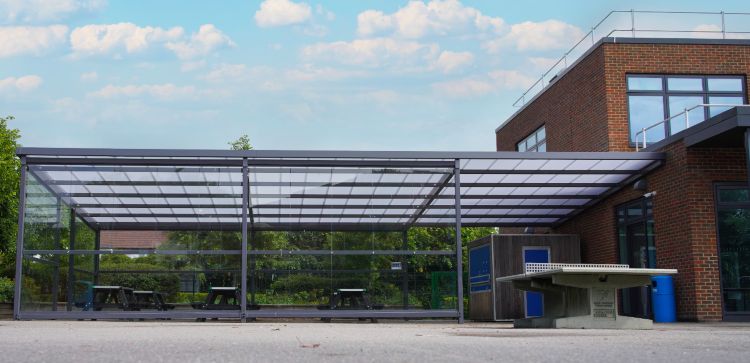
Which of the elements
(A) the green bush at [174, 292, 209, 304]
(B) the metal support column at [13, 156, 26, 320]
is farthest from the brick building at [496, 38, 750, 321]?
(B) the metal support column at [13, 156, 26, 320]

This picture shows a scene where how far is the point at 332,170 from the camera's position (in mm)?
16703

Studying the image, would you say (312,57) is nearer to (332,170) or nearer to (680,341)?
(332,170)

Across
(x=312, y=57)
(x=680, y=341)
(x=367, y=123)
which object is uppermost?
(x=312, y=57)

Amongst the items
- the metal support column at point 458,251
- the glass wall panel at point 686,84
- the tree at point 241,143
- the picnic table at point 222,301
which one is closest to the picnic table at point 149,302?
the picnic table at point 222,301

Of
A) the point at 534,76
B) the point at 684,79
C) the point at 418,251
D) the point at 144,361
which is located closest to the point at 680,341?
the point at 144,361

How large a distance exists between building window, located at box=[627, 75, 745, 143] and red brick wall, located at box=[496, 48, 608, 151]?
0.74 meters

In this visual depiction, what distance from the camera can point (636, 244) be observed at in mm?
18562

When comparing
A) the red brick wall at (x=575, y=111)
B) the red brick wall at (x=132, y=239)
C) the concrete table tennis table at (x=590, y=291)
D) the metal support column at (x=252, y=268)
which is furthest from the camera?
the red brick wall at (x=575, y=111)

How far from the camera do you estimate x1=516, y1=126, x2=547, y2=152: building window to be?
25.3 metres

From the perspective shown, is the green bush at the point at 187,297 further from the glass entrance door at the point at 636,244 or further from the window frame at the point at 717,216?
the window frame at the point at 717,216

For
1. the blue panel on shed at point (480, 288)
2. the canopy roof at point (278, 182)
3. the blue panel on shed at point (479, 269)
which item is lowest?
the blue panel on shed at point (480, 288)

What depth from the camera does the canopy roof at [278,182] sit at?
16250 millimetres

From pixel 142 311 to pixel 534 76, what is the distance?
46.7 feet

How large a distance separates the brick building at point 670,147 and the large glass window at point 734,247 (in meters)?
0.02
